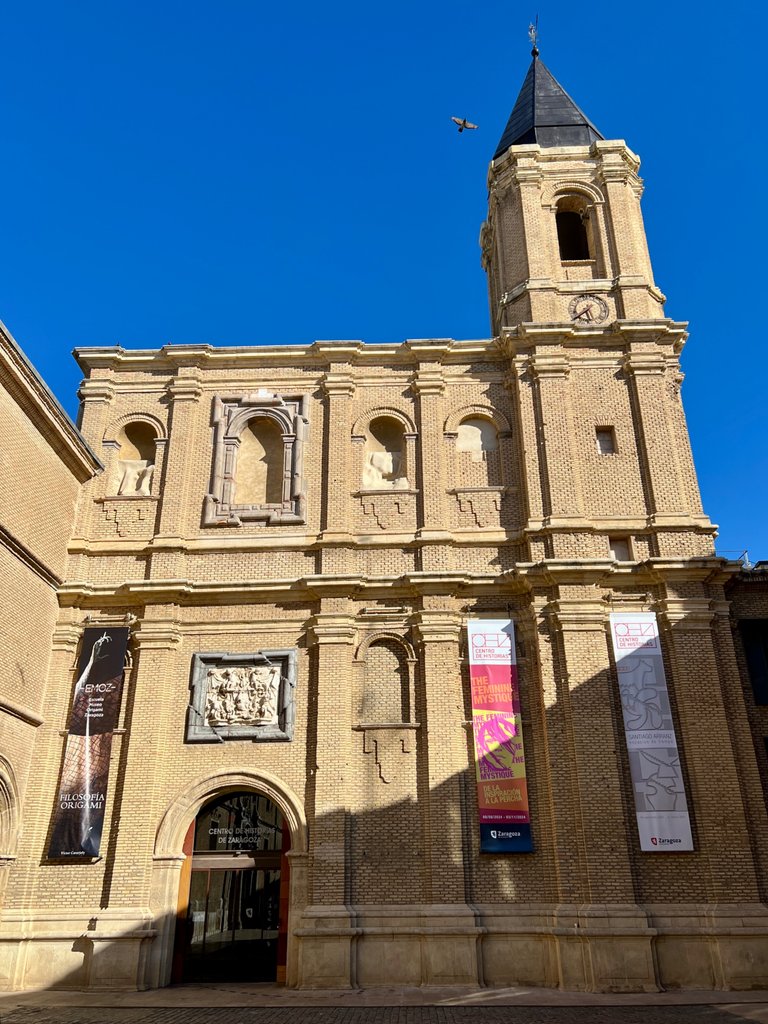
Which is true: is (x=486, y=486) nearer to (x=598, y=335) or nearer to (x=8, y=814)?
(x=598, y=335)

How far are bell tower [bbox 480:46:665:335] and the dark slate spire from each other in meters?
0.04

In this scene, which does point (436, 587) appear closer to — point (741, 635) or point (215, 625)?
point (215, 625)

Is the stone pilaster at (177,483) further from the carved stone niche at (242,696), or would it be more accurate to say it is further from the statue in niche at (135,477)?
the carved stone niche at (242,696)

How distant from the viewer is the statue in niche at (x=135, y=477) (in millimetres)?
21297

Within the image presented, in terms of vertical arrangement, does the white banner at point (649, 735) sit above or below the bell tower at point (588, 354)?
below

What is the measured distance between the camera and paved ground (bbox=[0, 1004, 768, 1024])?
516 inches

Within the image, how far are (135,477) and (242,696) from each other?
6656mm

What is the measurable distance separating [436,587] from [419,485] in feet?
9.53

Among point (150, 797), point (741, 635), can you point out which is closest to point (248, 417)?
point (150, 797)

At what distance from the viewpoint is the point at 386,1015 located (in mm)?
13742

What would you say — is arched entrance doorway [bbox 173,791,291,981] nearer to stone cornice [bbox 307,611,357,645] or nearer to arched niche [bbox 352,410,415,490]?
stone cornice [bbox 307,611,357,645]

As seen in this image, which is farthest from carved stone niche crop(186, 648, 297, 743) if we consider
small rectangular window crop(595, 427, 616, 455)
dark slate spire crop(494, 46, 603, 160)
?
dark slate spire crop(494, 46, 603, 160)

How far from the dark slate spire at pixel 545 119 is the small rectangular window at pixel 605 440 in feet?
A: 33.4

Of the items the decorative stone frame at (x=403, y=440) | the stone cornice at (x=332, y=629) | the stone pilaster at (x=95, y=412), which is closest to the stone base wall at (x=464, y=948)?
the stone cornice at (x=332, y=629)
